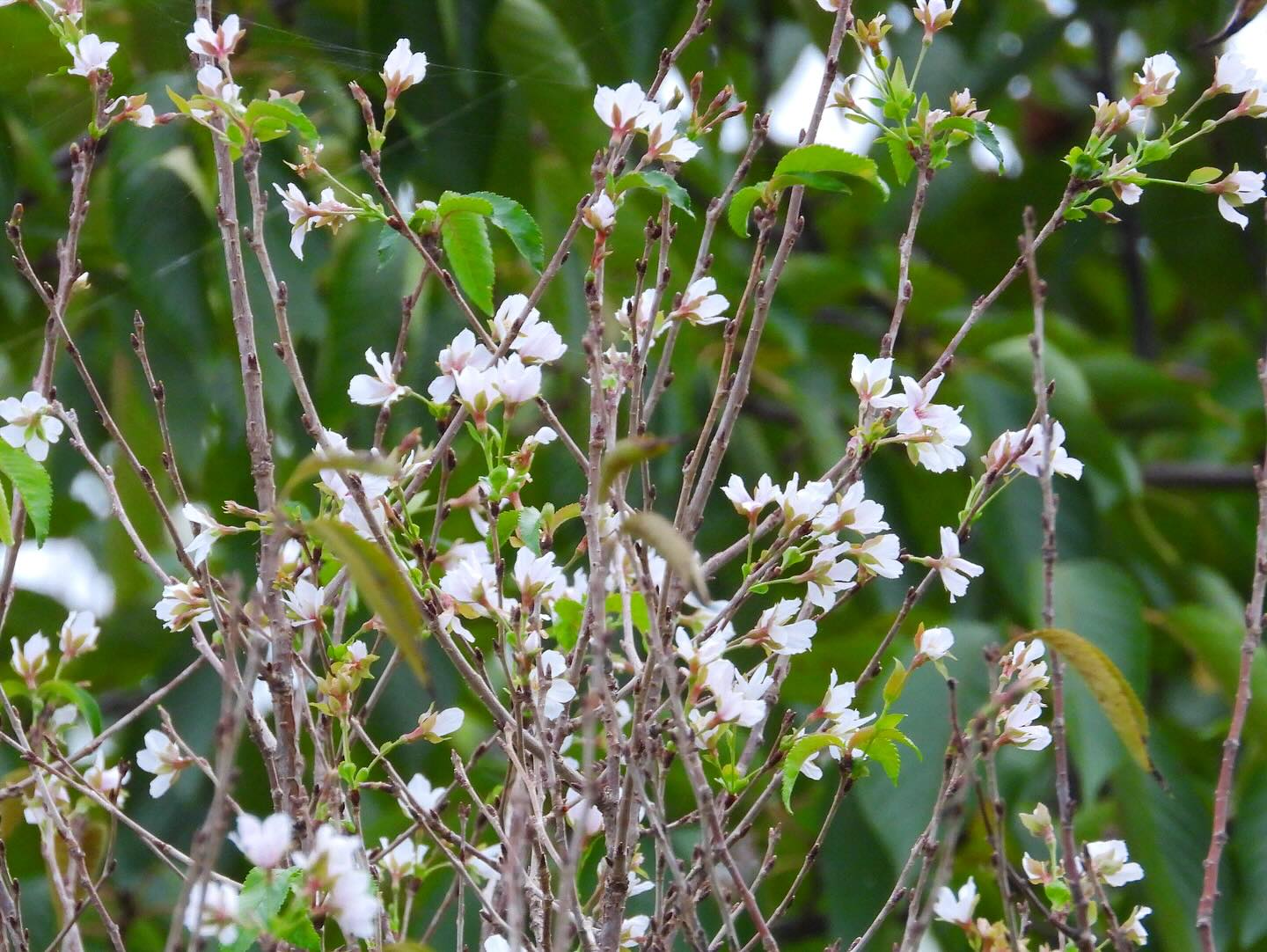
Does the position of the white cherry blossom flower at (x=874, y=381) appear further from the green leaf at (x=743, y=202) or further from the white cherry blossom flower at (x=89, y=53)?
the white cherry blossom flower at (x=89, y=53)

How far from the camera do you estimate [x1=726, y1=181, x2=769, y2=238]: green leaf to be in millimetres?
828

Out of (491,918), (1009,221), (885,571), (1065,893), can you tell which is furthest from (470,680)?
(1009,221)

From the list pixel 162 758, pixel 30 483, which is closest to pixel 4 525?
pixel 30 483

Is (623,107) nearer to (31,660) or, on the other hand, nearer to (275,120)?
(275,120)

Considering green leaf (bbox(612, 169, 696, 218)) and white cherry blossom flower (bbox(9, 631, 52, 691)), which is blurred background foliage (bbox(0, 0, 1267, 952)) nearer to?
white cherry blossom flower (bbox(9, 631, 52, 691))

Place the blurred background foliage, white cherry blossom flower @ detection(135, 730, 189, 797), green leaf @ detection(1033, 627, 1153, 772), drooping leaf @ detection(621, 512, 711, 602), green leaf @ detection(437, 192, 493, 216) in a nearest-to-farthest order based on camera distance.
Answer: drooping leaf @ detection(621, 512, 711, 602)
green leaf @ detection(1033, 627, 1153, 772)
green leaf @ detection(437, 192, 493, 216)
white cherry blossom flower @ detection(135, 730, 189, 797)
the blurred background foliage

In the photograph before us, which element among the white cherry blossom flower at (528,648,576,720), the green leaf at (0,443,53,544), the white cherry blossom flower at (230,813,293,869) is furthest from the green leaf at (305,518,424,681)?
the green leaf at (0,443,53,544)

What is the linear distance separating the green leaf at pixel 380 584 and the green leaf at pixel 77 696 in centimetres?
36

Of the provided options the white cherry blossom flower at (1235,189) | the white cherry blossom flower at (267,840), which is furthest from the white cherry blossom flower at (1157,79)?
the white cherry blossom flower at (267,840)

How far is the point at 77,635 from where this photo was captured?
3.20 ft

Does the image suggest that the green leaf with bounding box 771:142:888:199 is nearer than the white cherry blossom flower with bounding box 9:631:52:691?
Yes

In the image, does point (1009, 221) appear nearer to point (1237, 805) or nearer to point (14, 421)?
point (1237, 805)

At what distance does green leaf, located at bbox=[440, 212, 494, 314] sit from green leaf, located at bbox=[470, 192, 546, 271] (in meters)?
0.02

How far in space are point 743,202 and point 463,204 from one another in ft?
0.56
